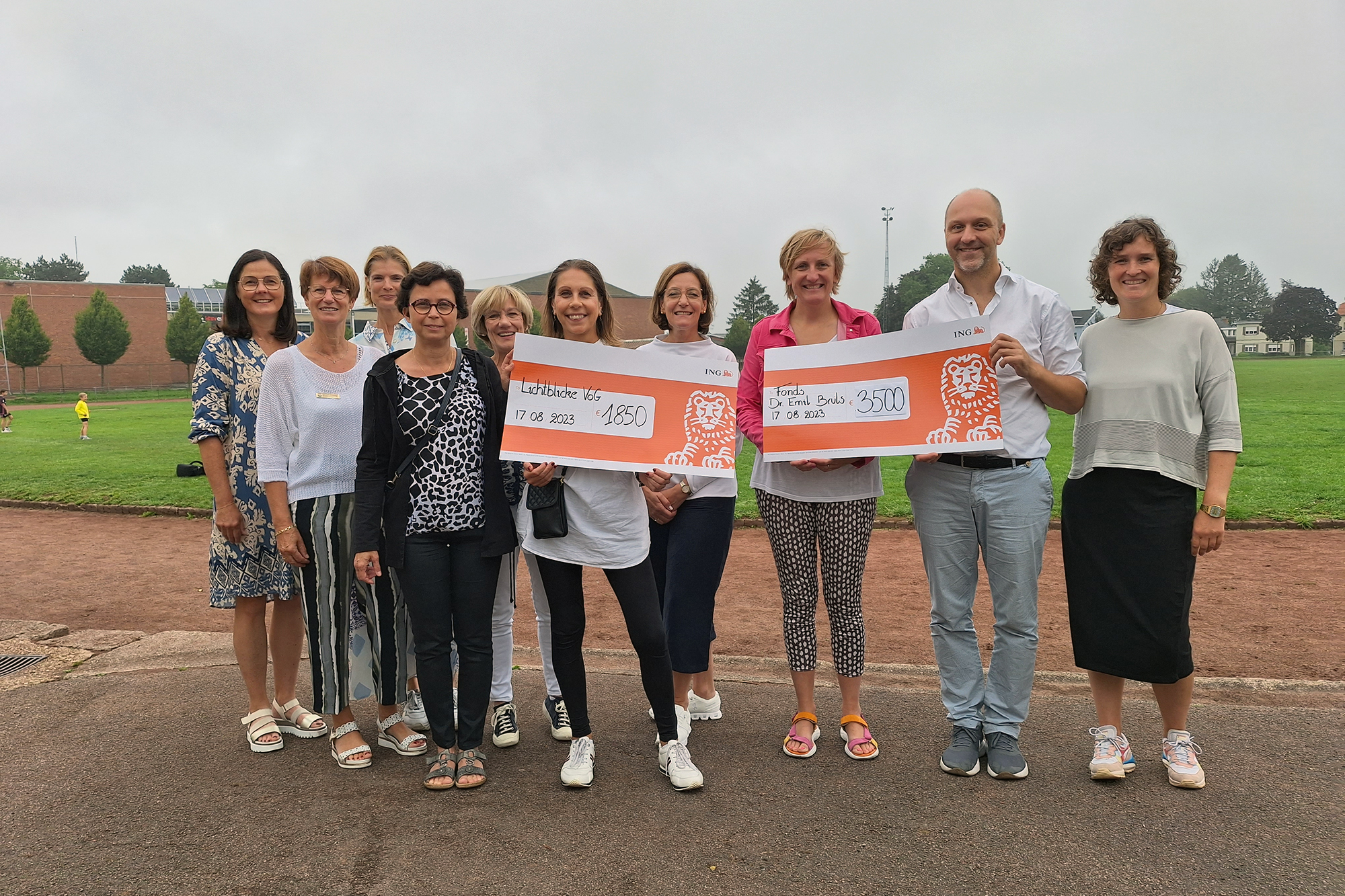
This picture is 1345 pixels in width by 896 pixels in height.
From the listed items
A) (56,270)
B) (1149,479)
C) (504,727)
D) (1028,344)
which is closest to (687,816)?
(504,727)

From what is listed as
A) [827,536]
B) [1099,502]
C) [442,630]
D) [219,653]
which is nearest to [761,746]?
[827,536]

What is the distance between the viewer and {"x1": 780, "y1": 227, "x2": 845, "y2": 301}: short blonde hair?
4.04 m

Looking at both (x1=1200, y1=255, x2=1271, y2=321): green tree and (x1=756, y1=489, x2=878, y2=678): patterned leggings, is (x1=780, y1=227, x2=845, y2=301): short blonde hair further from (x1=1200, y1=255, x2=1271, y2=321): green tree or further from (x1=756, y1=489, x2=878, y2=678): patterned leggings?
(x1=1200, y1=255, x2=1271, y2=321): green tree

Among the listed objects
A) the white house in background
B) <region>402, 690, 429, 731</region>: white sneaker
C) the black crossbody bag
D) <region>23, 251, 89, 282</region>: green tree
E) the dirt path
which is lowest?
the dirt path

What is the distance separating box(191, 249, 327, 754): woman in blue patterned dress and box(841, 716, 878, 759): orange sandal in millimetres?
2545

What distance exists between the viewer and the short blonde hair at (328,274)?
13.8 feet

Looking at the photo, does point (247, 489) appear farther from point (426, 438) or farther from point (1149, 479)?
point (1149, 479)

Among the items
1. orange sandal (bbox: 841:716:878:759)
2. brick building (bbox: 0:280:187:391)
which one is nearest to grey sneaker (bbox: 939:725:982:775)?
orange sandal (bbox: 841:716:878:759)

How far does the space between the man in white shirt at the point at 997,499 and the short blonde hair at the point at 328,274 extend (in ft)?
8.86

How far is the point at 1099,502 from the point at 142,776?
427 cm

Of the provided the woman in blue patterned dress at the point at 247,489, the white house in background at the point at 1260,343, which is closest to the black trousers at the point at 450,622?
the woman in blue patterned dress at the point at 247,489

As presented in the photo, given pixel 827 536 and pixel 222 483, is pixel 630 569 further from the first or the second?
pixel 222 483

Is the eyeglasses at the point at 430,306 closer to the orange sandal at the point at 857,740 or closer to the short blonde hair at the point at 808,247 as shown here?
the short blonde hair at the point at 808,247

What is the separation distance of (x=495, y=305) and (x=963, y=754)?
122 inches
